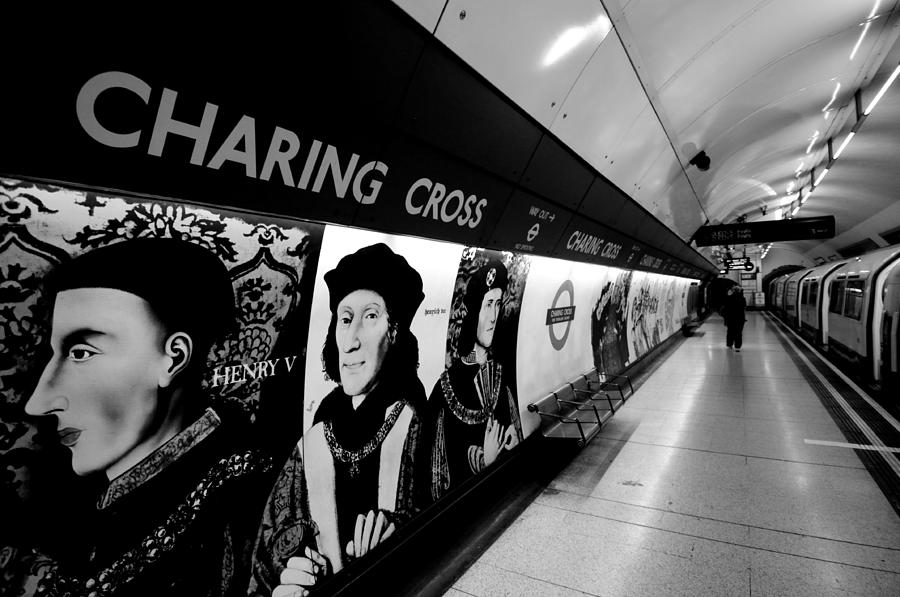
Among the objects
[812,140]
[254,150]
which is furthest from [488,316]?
[812,140]

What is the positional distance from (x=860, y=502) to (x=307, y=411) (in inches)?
182

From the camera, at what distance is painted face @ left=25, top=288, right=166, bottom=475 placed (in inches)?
58.0

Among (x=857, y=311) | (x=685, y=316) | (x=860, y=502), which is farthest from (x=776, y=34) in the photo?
(x=685, y=316)

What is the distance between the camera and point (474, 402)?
3912 mm

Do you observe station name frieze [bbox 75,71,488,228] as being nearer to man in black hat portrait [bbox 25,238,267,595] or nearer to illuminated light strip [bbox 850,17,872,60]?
man in black hat portrait [bbox 25,238,267,595]

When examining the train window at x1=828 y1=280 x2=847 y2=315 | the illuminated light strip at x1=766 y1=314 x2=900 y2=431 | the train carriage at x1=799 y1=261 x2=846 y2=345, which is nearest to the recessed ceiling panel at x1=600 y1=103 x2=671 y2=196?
the illuminated light strip at x1=766 y1=314 x2=900 y2=431

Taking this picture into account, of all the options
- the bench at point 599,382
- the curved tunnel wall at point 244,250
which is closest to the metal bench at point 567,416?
the bench at point 599,382

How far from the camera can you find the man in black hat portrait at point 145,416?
4.93 feet

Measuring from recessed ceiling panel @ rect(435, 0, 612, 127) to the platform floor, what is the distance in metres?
3.21

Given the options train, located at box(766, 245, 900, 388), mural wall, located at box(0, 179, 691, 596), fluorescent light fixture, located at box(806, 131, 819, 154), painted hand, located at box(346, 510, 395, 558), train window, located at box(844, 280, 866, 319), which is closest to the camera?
mural wall, located at box(0, 179, 691, 596)

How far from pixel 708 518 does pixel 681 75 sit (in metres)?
3.87

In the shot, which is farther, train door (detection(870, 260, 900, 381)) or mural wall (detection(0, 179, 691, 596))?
train door (detection(870, 260, 900, 381))

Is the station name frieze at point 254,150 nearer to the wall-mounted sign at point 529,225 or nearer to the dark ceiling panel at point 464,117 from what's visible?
the dark ceiling panel at point 464,117

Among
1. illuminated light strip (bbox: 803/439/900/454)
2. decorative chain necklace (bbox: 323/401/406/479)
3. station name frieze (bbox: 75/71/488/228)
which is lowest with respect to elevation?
illuminated light strip (bbox: 803/439/900/454)
